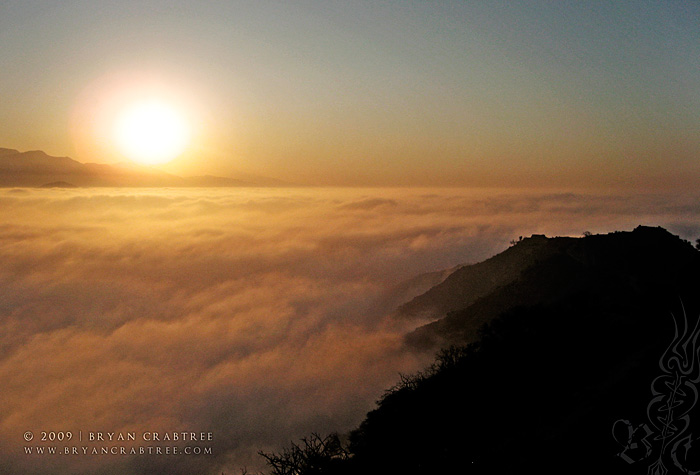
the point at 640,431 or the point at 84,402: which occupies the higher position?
the point at 640,431

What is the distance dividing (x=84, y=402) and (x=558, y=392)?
123 m

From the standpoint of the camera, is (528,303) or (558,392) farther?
(528,303)

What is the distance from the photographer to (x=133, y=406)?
98.3 m

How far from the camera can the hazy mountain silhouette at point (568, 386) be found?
14906 millimetres

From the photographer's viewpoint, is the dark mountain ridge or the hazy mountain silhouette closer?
the hazy mountain silhouette

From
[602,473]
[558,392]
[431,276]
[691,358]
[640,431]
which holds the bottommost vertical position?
[431,276]

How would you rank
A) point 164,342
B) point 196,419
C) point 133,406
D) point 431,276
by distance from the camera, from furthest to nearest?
point 431,276 → point 164,342 → point 133,406 → point 196,419

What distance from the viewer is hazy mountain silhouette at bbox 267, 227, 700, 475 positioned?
1491 centimetres

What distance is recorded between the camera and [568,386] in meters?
28.0

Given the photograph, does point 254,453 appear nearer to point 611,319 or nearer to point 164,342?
point 611,319

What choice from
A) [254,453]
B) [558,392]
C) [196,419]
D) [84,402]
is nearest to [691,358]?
[558,392]

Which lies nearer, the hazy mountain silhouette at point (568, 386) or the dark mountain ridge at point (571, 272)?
the hazy mountain silhouette at point (568, 386)

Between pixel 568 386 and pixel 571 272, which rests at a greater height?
pixel 571 272

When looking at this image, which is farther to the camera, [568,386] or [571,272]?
[571,272]
